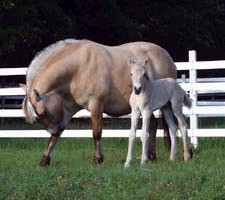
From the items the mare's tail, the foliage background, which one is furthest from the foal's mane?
the foliage background

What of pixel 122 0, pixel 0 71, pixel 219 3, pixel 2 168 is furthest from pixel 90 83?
pixel 219 3

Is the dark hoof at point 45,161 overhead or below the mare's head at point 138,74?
below

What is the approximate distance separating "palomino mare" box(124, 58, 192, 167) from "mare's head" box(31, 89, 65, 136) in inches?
46.8

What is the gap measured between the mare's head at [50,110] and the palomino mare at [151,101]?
1189 mm

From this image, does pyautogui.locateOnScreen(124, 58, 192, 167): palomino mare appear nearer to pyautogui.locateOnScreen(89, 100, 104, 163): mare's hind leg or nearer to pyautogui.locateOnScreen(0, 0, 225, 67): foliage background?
pyautogui.locateOnScreen(89, 100, 104, 163): mare's hind leg

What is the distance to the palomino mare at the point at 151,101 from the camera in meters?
11.4

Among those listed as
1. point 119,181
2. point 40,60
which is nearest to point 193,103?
point 40,60

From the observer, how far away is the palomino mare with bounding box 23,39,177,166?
12.3 m

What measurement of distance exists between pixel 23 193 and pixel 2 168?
2054 mm

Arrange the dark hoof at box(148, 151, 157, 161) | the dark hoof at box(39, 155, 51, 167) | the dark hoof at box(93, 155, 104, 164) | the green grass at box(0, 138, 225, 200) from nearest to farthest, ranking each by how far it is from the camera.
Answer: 1. the green grass at box(0, 138, 225, 200)
2. the dark hoof at box(39, 155, 51, 167)
3. the dark hoof at box(93, 155, 104, 164)
4. the dark hoof at box(148, 151, 157, 161)

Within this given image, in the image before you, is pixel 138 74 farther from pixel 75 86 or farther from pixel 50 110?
pixel 50 110

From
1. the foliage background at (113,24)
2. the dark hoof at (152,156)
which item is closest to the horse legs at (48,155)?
the dark hoof at (152,156)

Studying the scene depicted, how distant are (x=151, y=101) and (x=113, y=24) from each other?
51.5ft

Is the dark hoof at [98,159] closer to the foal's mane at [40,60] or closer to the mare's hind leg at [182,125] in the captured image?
the mare's hind leg at [182,125]
